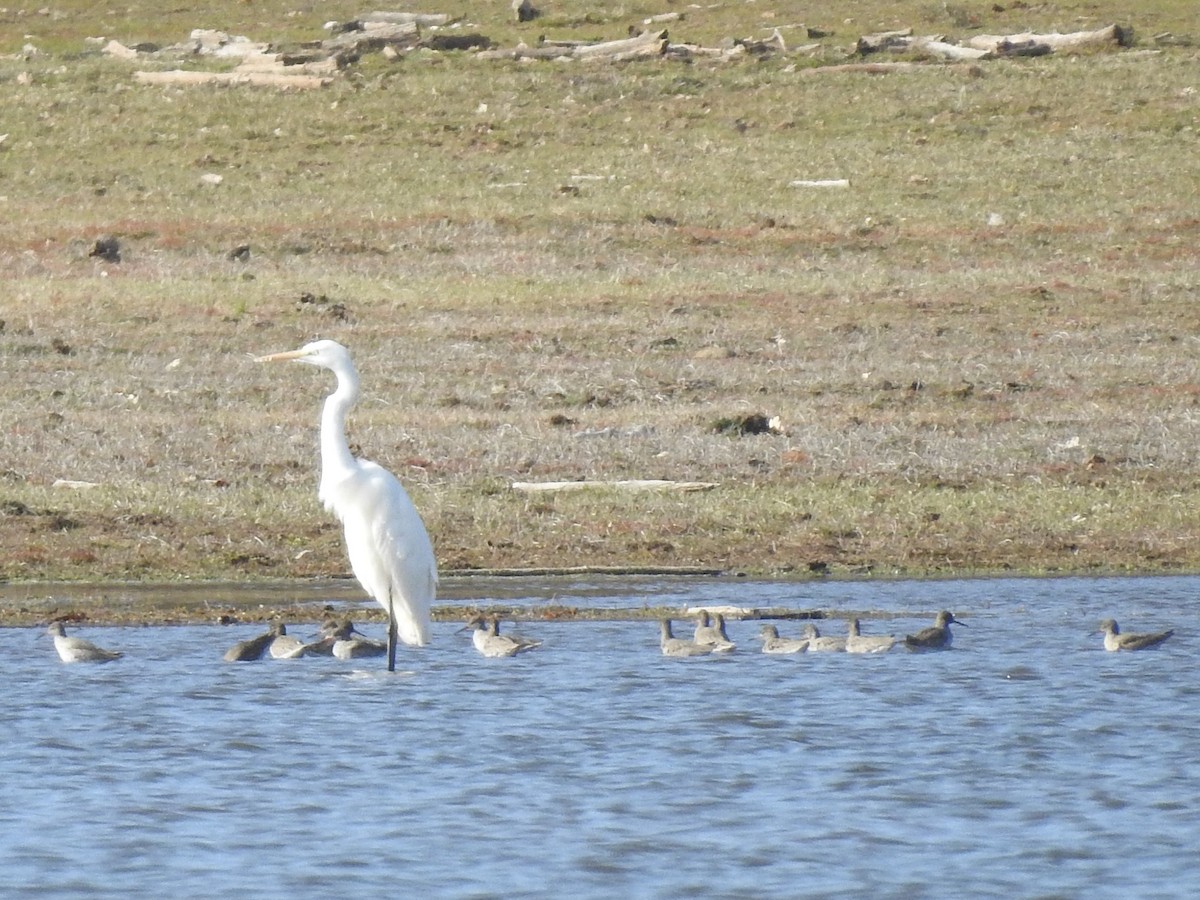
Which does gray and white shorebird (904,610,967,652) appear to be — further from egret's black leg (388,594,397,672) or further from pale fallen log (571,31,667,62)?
pale fallen log (571,31,667,62)

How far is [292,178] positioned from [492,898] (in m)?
25.6

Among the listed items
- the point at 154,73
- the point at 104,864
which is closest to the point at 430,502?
the point at 104,864

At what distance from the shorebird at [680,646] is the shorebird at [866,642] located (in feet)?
2.41

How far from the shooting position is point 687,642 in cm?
1154

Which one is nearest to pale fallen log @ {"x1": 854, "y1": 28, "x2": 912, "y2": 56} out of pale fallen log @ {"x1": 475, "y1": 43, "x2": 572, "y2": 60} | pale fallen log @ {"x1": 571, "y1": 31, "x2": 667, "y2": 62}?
pale fallen log @ {"x1": 571, "y1": 31, "x2": 667, "y2": 62}

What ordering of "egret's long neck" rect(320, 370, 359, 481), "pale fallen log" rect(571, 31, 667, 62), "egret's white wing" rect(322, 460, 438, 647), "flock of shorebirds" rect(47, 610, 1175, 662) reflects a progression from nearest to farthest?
"egret's long neck" rect(320, 370, 359, 481) < "flock of shorebirds" rect(47, 610, 1175, 662) < "egret's white wing" rect(322, 460, 438, 647) < "pale fallen log" rect(571, 31, 667, 62)

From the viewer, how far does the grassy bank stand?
1459cm

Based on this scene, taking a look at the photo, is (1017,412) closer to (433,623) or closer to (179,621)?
(433,623)

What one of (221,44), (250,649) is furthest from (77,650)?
(221,44)

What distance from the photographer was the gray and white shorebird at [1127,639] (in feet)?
38.0

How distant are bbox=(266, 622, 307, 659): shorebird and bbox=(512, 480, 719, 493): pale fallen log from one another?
396 centimetres

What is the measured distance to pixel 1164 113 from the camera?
1379 inches

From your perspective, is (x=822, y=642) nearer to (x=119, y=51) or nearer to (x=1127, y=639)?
(x=1127, y=639)

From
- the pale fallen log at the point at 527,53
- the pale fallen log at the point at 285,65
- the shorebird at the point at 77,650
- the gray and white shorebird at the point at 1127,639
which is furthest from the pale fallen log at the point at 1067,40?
the shorebird at the point at 77,650
